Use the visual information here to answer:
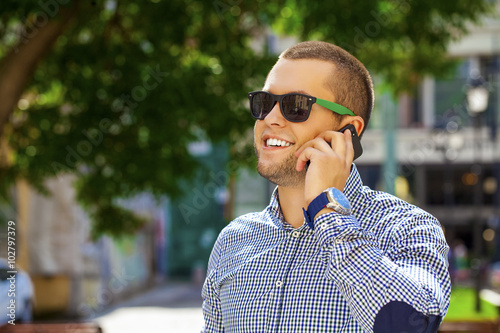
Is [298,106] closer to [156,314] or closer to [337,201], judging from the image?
[337,201]

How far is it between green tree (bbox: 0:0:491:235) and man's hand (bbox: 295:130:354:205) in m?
5.25

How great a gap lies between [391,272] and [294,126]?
0.62m

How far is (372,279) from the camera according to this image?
5.64 feet

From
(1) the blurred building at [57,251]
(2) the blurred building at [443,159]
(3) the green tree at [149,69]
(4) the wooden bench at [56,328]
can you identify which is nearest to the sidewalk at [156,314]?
(1) the blurred building at [57,251]

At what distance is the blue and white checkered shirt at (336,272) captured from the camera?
171 centimetres

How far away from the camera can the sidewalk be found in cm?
1638

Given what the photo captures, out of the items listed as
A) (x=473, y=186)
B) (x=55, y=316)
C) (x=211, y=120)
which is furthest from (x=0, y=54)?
(x=473, y=186)

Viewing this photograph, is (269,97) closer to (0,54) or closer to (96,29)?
(96,29)

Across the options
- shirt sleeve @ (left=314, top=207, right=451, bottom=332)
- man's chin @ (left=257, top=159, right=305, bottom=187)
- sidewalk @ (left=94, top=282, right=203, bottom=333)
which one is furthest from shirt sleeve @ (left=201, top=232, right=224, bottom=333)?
sidewalk @ (left=94, top=282, right=203, bottom=333)

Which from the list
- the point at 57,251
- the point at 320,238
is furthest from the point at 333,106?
the point at 57,251

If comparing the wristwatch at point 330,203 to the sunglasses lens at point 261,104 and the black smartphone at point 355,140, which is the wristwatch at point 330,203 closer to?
the black smartphone at point 355,140

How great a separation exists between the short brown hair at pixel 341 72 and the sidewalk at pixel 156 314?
12.5 meters

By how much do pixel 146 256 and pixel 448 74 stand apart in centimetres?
2121

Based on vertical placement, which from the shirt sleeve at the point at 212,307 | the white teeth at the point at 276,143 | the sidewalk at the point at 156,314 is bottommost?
the sidewalk at the point at 156,314
